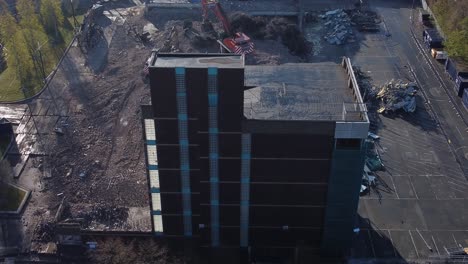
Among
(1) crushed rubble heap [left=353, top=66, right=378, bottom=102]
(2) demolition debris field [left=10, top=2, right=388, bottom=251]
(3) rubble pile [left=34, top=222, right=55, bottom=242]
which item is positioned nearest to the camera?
(3) rubble pile [left=34, top=222, right=55, bottom=242]

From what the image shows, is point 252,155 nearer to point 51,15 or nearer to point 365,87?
point 365,87

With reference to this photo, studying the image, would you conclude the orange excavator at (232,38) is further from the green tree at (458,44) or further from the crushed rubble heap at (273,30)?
the green tree at (458,44)

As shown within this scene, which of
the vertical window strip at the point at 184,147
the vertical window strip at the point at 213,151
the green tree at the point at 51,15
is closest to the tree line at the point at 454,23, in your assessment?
the vertical window strip at the point at 213,151

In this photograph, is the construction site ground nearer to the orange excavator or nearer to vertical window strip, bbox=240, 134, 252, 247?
the orange excavator

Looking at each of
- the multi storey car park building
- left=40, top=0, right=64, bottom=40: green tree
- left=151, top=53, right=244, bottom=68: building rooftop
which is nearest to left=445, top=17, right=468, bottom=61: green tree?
the multi storey car park building

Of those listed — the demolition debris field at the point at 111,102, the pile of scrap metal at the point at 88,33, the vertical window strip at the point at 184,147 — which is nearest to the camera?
the vertical window strip at the point at 184,147

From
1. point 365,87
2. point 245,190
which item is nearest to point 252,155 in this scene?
point 245,190
